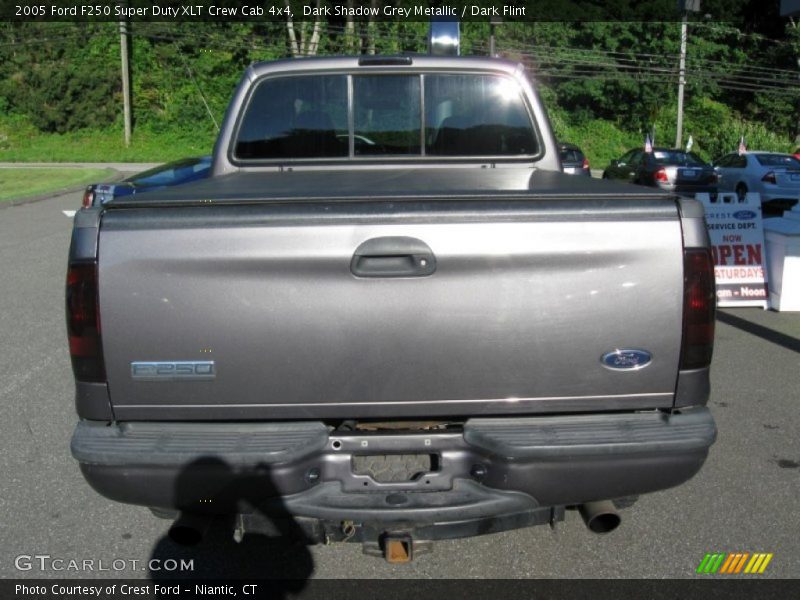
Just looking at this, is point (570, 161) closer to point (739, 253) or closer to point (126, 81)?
point (739, 253)

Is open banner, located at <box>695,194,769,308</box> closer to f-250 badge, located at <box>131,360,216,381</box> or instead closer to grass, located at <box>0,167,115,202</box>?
f-250 badge, located at <box>131,360,216,381</box>

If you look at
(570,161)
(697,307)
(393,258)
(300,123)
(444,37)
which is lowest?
(570,161)

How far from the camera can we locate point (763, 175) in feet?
62.5

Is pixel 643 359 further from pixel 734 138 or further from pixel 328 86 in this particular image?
pixel 734 138

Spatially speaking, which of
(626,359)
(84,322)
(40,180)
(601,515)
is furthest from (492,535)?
(40,180)

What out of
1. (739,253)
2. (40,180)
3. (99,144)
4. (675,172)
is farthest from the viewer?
(99,144)

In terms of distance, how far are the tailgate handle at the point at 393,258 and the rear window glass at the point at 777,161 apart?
1896 cm

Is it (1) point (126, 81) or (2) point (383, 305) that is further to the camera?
(1) point (126, 81)

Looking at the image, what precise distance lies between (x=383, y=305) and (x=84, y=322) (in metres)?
1.01

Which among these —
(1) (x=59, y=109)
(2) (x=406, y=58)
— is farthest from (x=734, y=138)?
(2) (x=406, y=58)

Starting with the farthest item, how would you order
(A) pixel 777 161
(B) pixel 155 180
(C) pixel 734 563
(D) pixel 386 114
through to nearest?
(A) pixel 777 161 → (B) pixel 155 180 → (D) pixel 386 114 → (C) pixel 734 563

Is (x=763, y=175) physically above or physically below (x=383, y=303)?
below

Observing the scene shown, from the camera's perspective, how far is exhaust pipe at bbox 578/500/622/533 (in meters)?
2.99

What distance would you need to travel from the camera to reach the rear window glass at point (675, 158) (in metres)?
21.3
